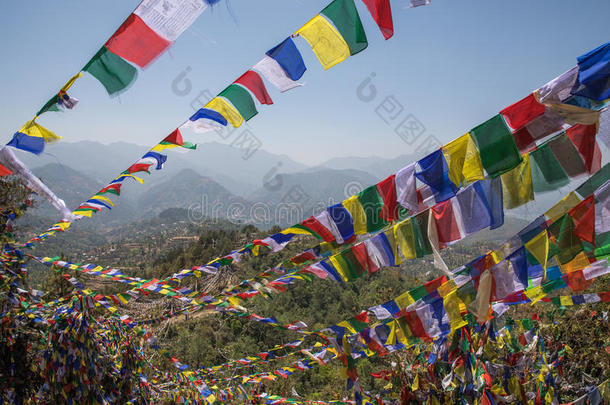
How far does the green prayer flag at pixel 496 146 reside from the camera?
11.3 feet

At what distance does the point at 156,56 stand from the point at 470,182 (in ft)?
10.7

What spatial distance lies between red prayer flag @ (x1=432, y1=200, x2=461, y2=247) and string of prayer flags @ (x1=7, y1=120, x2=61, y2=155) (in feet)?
12.8

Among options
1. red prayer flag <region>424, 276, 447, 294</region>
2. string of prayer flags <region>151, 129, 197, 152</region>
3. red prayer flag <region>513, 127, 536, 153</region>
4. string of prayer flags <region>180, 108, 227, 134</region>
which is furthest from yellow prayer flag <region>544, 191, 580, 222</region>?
string of prayer flags <region>151, 129, 197, 152</region>

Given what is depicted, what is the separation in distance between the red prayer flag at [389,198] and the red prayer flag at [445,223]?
17.6 inches

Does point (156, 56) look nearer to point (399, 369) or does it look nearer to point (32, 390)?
point (32, 390)

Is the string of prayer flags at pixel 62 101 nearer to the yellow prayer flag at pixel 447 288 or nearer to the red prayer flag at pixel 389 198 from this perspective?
the red prayer flag at pixel 389 198

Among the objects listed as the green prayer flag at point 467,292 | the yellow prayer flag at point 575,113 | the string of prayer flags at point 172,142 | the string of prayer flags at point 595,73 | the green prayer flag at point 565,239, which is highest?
the string of prayer flags at point 172,142

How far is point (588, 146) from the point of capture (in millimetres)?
3342

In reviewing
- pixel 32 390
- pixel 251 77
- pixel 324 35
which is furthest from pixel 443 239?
pixel 32 390

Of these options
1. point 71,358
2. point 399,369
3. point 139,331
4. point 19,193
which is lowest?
point 399,369

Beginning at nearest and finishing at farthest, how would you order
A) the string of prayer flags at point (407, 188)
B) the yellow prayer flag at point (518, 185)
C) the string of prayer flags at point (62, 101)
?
the string of prayer flags at point (62, 101)
the yellow prayer flag at point (518, 185)
the string of prayer flags at point (407, 188)

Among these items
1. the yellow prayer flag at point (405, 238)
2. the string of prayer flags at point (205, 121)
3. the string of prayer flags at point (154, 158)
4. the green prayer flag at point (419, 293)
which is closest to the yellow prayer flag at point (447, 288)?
the green prayer flag at point (419, 293)

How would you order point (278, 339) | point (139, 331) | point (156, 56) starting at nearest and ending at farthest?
point (156, 56)
point (139, 331)
point (278, 339)

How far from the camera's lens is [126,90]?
288 cm
